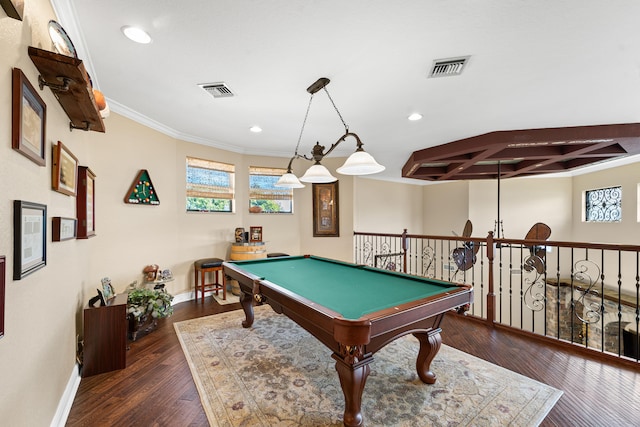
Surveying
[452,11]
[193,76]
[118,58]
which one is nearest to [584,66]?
[452,11]

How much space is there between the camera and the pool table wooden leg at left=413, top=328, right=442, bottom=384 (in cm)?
201

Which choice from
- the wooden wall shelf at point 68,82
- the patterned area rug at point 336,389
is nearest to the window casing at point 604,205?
the patterned area rug at point 336,389

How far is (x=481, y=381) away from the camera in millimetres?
2062

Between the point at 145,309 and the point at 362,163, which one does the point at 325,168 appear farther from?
the point at 145,309

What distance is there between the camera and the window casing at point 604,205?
5727mm

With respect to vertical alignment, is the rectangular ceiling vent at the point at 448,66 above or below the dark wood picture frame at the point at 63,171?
above

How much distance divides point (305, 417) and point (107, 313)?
187 centimetres

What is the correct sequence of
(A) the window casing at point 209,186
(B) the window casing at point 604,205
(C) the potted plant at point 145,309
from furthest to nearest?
1. (B) the window casing at point 604,205
2. (A) the window casing at point 209,186
3. (C) the potted plant at point 145,309

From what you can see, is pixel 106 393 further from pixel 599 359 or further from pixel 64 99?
pixel 599 359

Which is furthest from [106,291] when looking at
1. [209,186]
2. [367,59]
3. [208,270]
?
[367,59]

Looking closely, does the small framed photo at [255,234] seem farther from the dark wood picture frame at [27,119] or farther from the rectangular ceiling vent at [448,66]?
the rectangular ceiling vent at [448,66]

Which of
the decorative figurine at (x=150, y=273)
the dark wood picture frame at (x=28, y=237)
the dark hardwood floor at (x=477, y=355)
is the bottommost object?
the dark hardwood floor at (x=477, y=355)

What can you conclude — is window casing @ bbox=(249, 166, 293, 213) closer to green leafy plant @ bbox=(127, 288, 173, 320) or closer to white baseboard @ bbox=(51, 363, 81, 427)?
green leafy plant @ bbox=(127, 288, 173, 320)

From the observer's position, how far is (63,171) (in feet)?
5.98
